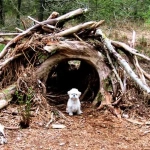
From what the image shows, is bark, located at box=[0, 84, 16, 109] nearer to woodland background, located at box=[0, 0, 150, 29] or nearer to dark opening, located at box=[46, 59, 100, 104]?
dark opening, located at box=[46, 59, 100, 104]

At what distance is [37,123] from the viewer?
5996 mm

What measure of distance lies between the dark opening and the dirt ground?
4.35 feet

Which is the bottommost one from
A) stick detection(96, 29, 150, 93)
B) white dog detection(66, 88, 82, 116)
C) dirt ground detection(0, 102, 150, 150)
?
dirt ground detection(0, 102, 150, 150)

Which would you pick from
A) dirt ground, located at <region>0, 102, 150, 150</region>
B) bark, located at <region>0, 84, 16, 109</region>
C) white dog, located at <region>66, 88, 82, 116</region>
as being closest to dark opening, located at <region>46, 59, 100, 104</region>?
white dog, located at <region>66, 88, 82, 116</region>

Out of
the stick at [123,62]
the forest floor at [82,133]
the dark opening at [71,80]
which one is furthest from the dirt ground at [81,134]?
the dark opening at [71,80]

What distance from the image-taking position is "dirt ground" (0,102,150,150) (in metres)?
5.29

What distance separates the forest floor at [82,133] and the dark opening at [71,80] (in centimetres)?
108

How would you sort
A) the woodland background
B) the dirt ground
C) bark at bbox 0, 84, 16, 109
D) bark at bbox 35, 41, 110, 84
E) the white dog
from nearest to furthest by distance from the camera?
the dirt ground < bark at bbox 0, 84, 16, 109 < the white dog < bark at bbox 35, 41, 110, 84 < the woodland background

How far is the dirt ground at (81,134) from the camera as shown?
5285mm

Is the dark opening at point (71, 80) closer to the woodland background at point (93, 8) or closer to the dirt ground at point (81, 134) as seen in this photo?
the dirt ground at point (81, 134)

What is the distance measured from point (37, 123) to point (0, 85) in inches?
53.4

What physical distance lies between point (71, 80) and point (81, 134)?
2.97 metres

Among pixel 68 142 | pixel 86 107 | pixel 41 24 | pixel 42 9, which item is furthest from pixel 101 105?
pixel 42 9

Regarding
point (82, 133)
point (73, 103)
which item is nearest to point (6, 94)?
point (73, 103)
